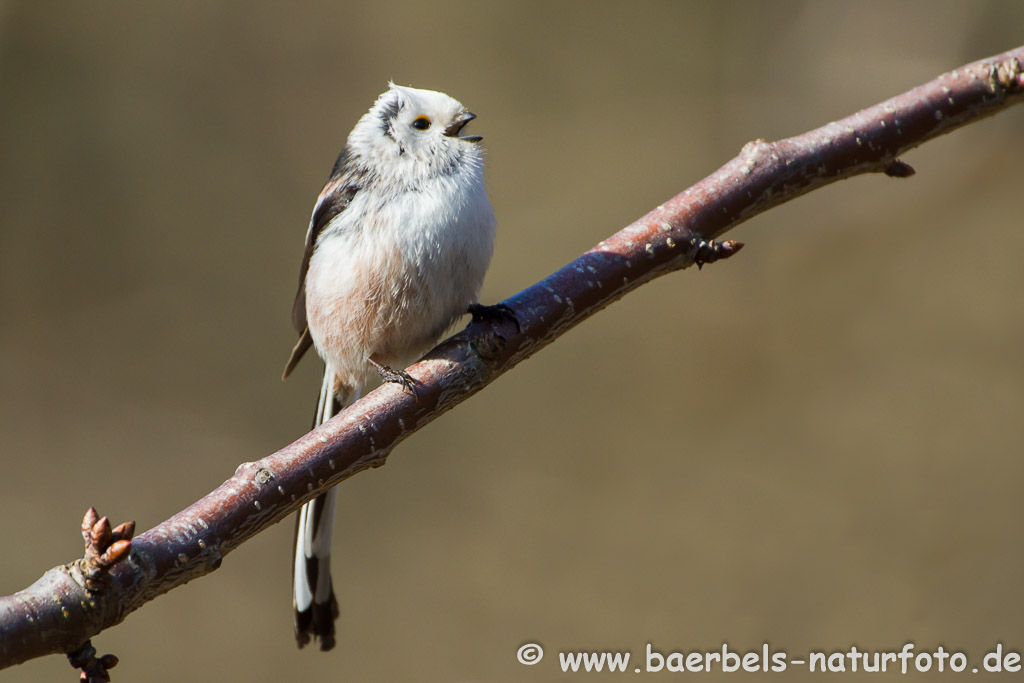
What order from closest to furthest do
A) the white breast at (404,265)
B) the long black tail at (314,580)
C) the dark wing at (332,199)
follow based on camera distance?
the white breast at (404,265) < the long black tail at (314,580) < the dark wing at (332,199)

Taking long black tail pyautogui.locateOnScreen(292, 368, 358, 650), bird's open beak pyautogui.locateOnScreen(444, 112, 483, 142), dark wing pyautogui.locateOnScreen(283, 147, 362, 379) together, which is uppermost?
bird's open beak pyautogui.locateOnScreen(444, 112, 483, 142)

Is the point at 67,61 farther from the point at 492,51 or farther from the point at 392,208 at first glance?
the point at 392,208

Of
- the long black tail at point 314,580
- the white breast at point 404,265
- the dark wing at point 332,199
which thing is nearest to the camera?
the white breast at point 404,265

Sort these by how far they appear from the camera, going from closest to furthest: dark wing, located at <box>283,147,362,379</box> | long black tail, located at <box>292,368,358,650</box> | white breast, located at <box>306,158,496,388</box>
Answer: white breast, located at <box>306,158,496,388</box>, long black tail, located at <box>292,368,358,650</box>, dark wing, located at <box>283,147,362,379</box>

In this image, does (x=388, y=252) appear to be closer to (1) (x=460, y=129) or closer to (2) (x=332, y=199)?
(2) (x=332, y=199)

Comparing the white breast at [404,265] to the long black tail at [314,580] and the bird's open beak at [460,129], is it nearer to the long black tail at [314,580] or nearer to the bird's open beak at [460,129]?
the bird's open beak at [460,129]

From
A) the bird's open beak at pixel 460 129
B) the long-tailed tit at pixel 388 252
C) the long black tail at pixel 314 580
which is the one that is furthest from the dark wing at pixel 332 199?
the long black tail at pixel 314 580

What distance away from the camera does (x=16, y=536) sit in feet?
19.1

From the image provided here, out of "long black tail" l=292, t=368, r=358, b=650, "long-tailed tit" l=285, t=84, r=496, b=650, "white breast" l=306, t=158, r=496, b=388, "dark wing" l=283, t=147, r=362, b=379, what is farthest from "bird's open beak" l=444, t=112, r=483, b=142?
"long black tail" l=292, t=368, r=358, b=650

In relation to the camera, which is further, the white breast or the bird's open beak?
the bird's open beak

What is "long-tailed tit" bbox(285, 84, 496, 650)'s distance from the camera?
2898 mm

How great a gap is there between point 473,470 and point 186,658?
2386mm

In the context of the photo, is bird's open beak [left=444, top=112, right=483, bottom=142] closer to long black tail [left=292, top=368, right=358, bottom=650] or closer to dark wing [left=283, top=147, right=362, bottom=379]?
dark wing [left=283, top=147, right=362, bottom=379]

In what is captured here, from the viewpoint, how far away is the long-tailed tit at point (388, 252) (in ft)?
9.51
